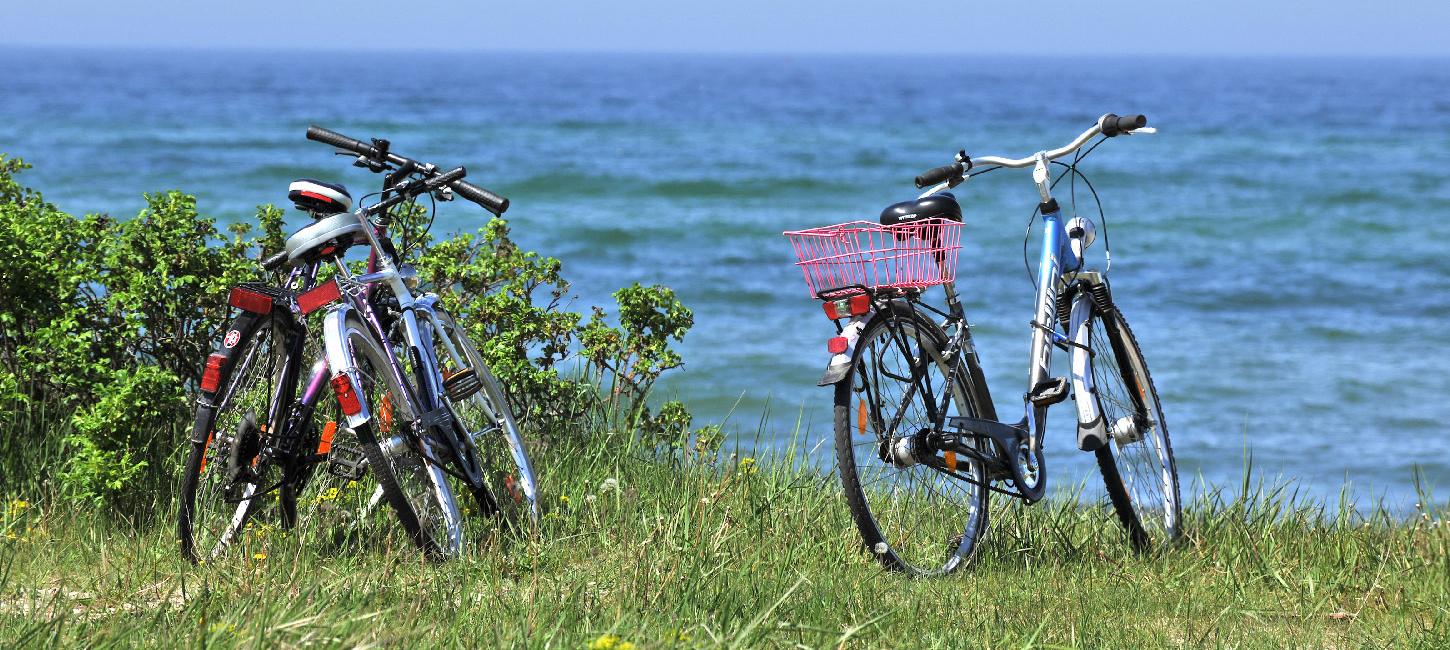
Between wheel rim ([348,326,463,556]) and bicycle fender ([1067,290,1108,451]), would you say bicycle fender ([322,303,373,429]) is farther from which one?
bicycle fender ([1067,290,1108,451])

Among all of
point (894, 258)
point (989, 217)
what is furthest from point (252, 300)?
point (989, 217)

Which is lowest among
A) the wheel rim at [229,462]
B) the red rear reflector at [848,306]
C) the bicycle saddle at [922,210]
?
the wheel rim at [229,462]

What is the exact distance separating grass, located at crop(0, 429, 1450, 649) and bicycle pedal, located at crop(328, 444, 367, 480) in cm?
23

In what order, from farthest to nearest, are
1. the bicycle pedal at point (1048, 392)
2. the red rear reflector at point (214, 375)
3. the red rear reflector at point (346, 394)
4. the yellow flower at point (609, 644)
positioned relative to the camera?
the bicycle pedal at point (1048, 392) < the red rear reflector at point (214, 375) < the red rear reflector at point (346, 394) < the yellow flower at point (609, 644)

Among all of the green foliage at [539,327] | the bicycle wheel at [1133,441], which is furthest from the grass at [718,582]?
the green foliage at [539,327]

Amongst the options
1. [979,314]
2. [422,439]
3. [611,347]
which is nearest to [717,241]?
[979,314]

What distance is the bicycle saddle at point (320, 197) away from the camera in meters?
4.11

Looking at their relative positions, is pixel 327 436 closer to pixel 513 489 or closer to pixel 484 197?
pixel 513 489

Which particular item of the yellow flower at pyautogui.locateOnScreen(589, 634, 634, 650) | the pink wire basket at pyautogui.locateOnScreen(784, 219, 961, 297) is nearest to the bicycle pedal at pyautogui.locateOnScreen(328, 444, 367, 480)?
the yellow flower at pyautogui.locateOnScreen(589, 634, 634, 650)

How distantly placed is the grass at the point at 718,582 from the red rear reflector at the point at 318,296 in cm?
67

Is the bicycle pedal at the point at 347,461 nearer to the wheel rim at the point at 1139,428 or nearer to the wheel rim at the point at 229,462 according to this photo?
the wheel rim at the point at 229,462

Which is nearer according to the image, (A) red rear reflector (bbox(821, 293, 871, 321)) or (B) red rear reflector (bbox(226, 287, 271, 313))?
(B) red rear reflector (bbox(226, 287, 271, 313))

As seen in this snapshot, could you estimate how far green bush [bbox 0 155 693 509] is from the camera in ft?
15.8

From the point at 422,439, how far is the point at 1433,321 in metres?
14.1
